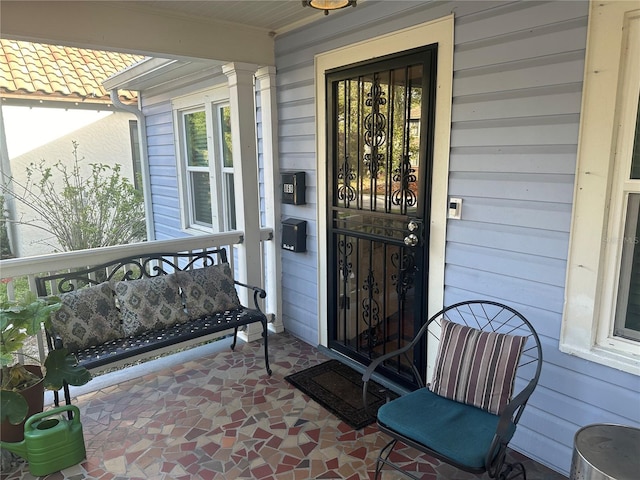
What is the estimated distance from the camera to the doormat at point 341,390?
2684 mm

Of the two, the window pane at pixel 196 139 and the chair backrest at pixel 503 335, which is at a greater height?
the window pane at pixel 196 139

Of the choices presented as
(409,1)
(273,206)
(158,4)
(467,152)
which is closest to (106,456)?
(273,206)

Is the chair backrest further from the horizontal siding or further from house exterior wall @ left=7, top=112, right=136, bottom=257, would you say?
house exterior wall @ left=7, top=112, right=136, bottom=257

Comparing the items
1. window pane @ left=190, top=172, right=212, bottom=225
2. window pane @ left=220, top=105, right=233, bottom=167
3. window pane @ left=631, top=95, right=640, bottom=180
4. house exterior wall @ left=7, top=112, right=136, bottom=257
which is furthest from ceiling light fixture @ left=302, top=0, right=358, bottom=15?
house exterior wall @ left=7, top=112, right=136, bottom=257

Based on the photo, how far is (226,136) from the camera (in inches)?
186

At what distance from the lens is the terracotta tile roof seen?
545 cm

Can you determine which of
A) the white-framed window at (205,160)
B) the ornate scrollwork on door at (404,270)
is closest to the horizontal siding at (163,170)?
the white-framed window at (205,160)

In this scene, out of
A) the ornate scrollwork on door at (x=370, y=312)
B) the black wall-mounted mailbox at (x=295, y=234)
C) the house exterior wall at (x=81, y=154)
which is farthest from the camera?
the house exterior wall at (x=81, y=154)

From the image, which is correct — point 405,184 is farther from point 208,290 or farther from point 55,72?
point 55,72

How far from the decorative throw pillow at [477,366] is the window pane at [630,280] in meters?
0.43

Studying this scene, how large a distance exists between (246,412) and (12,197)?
15.6ft

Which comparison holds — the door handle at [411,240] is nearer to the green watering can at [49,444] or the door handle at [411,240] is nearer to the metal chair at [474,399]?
the metal chair at [474,399]

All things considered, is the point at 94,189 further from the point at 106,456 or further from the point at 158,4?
the point at 106,456

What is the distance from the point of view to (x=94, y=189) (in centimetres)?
563
